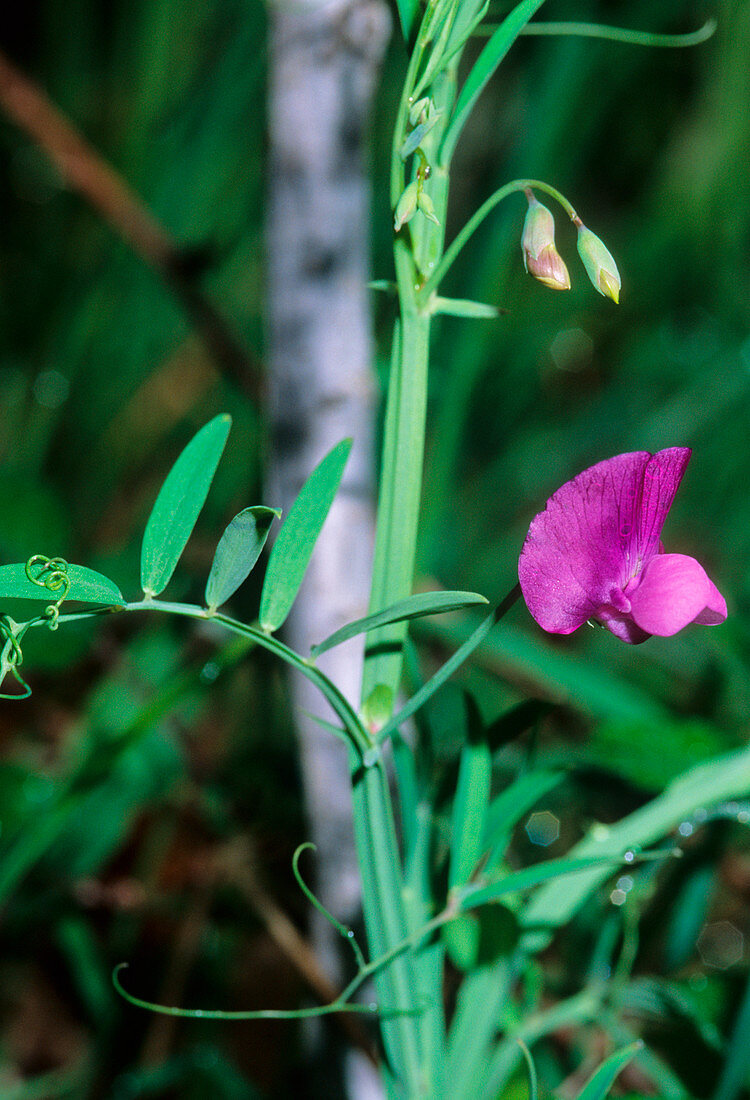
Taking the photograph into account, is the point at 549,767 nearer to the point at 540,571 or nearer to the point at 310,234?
the point at 540,571

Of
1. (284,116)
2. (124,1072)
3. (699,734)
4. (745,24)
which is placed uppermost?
(745,24)

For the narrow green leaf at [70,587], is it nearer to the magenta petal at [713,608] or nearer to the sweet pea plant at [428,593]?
the sweet pea plant at [428,593]

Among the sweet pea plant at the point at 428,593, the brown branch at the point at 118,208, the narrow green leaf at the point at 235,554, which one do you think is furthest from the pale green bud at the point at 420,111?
the brown branch at the point at 118,208

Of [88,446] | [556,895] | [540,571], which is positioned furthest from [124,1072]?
[88,446]

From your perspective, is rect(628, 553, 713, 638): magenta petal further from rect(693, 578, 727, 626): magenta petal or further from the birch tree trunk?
the birch tree trunk

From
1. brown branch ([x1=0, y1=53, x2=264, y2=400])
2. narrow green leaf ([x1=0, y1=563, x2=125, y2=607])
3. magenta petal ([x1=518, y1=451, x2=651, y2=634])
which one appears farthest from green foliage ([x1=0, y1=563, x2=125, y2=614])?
brown branch ([x1=0, y1=53, x2=264, y2=400])

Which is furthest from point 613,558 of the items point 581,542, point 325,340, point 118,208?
point 118,208
